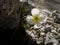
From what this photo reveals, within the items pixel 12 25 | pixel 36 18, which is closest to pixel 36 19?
pixel 36 18

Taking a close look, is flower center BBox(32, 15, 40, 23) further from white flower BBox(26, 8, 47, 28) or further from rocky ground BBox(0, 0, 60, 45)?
rocky ground BBox(0, 0, 60, 45)

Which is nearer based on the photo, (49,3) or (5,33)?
(5,33)

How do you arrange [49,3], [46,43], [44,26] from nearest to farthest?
[46,43], [44,26], [49,3]

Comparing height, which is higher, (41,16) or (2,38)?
(41,16)

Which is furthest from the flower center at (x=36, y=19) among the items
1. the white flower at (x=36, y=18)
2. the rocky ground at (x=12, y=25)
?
the rocky ground at (x=12, y=25)

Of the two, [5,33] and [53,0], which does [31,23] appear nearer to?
[5,33]

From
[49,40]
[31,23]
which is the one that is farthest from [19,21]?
[49,40]

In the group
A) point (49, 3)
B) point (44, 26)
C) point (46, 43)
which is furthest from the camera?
point (49, 3)

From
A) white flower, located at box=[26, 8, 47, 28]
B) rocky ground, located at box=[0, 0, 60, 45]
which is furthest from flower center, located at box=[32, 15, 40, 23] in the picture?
rocky ground, located at box=[0, 0, 60, 45]

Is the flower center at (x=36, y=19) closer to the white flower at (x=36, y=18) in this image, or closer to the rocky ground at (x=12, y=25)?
the white flower at (x=36, y=18)

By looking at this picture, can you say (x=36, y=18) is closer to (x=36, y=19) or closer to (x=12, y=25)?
(x=36, y=19)
